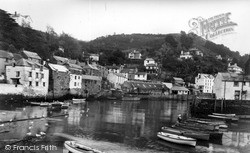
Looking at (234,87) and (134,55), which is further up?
(134,55)

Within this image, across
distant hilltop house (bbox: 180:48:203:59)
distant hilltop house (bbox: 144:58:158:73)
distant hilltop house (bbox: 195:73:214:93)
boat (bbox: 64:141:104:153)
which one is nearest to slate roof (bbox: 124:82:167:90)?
distant hilltop house (bbox: 144:58:158:73)

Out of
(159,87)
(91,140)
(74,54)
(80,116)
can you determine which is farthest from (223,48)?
(91,140)

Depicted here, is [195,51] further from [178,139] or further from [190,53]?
[178,139]

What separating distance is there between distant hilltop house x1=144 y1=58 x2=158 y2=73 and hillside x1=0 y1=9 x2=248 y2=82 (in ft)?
8.95

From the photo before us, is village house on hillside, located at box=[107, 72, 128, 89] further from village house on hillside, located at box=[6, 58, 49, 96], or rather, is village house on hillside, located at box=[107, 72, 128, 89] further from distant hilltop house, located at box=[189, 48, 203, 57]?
distant hilltop house, located at box=[189, 48, 203, 57]

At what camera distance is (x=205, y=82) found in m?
89.4

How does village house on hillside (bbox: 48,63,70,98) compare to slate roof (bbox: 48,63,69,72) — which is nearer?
village house on hillside (bbox: 48,63,70,98)

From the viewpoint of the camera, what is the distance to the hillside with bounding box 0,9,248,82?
194 ft

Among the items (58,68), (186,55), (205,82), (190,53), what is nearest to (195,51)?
(190,53)

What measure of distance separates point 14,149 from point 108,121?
47.4ft

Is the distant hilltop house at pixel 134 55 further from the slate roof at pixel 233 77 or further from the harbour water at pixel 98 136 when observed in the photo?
the harbour water at pixel 98 136

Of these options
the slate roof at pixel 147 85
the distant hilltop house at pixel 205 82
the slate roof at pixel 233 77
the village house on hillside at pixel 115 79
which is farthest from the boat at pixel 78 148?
the distant hilltop house at pixel 205 82

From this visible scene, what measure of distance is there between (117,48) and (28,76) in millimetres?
70099

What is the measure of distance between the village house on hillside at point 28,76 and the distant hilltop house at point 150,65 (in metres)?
52.2
